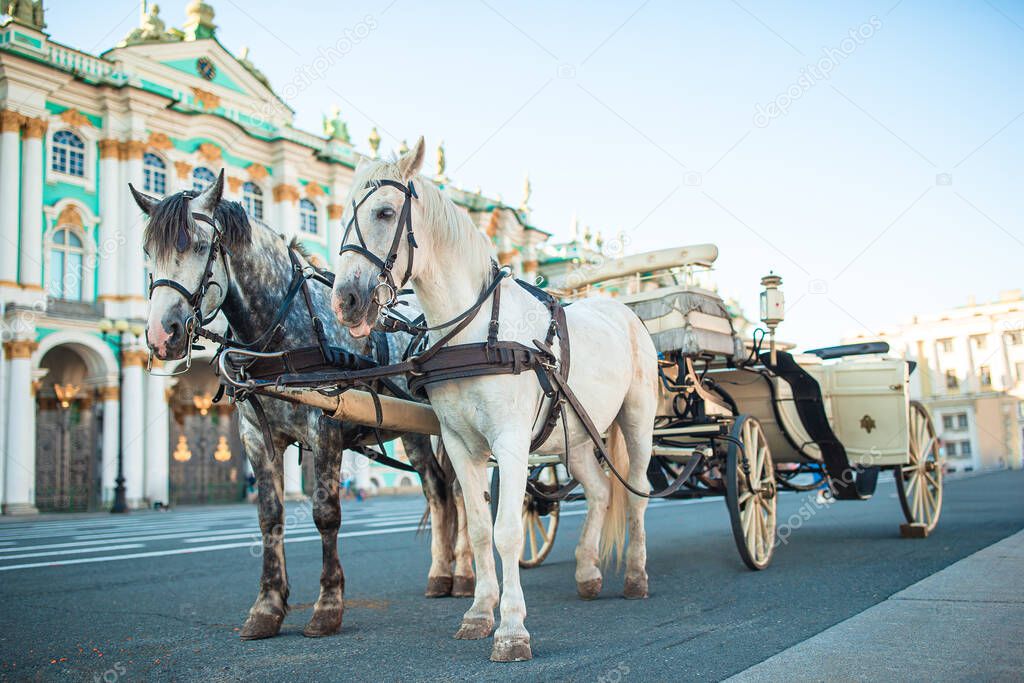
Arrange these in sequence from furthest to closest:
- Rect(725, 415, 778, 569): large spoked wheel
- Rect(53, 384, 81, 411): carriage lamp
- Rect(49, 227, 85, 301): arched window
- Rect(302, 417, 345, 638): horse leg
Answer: Rect(49, 227, 85, 301): arched window, Rect(53, 384, 81, 411): carriage lamp, Rect(725, 415, 778, 569): large spoked wheel, Rect(302, 417, 345, 638): horse leg

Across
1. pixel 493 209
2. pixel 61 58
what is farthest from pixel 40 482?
pixel 493 209

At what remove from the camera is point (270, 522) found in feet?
16.6

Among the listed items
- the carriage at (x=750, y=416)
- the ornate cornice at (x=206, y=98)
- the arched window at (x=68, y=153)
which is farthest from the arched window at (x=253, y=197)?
the carriage at (x=750, y=416)

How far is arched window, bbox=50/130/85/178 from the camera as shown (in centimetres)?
2631

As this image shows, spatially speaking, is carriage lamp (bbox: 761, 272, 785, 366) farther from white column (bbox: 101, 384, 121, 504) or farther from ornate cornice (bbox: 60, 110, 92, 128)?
ornate cornice (bbox: 60, 110, 92, 128)

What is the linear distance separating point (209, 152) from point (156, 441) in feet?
34.0

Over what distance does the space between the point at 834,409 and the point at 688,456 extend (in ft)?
8.78

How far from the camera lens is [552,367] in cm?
465

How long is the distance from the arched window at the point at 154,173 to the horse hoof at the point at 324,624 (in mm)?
26327

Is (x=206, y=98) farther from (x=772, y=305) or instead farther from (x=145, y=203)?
(x=145, y=203)

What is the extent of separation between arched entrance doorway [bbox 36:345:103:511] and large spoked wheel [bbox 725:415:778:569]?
23757 mm

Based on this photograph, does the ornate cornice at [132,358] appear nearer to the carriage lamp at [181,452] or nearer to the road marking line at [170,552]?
the carriage lamp at [181,452]

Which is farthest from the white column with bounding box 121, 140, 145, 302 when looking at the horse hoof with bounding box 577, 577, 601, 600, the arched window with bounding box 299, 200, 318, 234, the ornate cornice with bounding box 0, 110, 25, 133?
the horse hoof with bounding box 577, 577, 601, 600

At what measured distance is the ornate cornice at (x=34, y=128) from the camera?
24.9 metres
